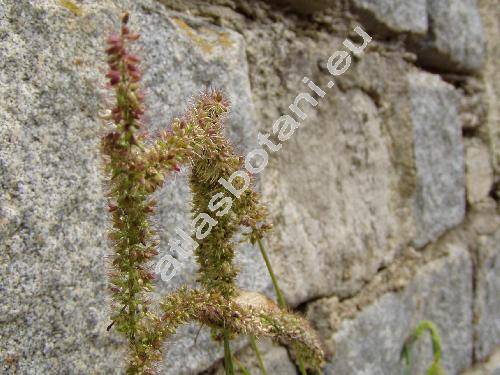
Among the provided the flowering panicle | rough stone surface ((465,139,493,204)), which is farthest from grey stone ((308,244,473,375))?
the flowering panicle

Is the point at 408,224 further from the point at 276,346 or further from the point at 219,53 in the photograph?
the point at 219,53

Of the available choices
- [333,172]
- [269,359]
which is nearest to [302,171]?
[333,172]

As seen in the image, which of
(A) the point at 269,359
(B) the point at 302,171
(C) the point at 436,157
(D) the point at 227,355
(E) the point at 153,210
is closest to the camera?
(E) the point at 153,210

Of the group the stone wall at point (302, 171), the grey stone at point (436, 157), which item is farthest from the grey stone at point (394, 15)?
the grey stone at point (436, 157)

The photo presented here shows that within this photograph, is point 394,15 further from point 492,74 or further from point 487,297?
point 487,297

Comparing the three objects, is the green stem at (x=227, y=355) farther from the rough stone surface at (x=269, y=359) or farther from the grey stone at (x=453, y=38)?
the grey stone at (x=453, y=38)

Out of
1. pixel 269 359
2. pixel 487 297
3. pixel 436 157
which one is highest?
pixel 436 157
